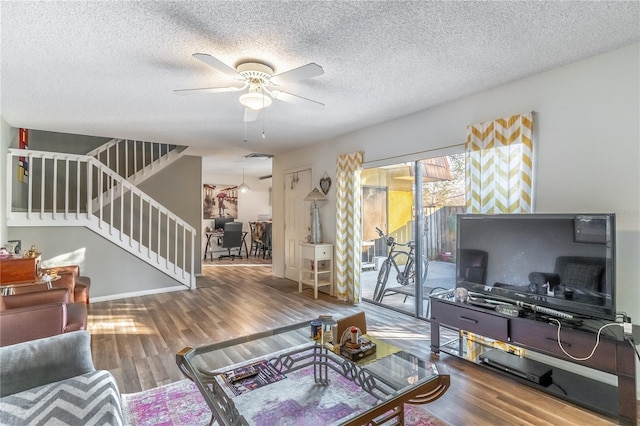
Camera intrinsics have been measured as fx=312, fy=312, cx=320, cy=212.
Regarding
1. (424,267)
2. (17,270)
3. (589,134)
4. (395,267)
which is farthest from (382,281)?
(17,270)

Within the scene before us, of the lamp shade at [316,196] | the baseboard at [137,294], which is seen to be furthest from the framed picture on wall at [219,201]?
the lamp shade at [316,196]

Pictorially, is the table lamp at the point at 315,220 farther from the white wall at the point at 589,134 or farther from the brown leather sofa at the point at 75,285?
the brown leather sofa at the point at 75,285

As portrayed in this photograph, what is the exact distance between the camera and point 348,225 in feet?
15.0

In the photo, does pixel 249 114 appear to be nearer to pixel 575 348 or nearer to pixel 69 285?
pixel 69 285

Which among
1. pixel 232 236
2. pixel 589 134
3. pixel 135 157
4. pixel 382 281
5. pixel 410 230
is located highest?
pixel 135 157

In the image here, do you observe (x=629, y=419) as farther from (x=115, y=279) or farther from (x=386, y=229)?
(x=115, y=279)

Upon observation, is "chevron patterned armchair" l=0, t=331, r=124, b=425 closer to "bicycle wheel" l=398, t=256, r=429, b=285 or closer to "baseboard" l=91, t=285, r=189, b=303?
"bicycle wheel" l=398, t=256, r=429, b=285

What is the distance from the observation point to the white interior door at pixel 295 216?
5.56 meters

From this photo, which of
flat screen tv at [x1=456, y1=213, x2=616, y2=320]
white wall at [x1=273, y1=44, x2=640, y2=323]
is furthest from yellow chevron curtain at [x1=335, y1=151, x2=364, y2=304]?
flat screen tv at [x1=456, y1=213, x2=616, y2=320]

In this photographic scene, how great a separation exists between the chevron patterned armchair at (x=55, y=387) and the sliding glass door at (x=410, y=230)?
321 cm

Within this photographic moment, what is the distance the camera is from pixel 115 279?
4.68 meters

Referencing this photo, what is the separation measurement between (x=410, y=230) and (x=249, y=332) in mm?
2250

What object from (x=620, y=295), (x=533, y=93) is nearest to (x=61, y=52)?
(x=533, y=93)

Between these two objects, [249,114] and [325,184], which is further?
[325,184]
